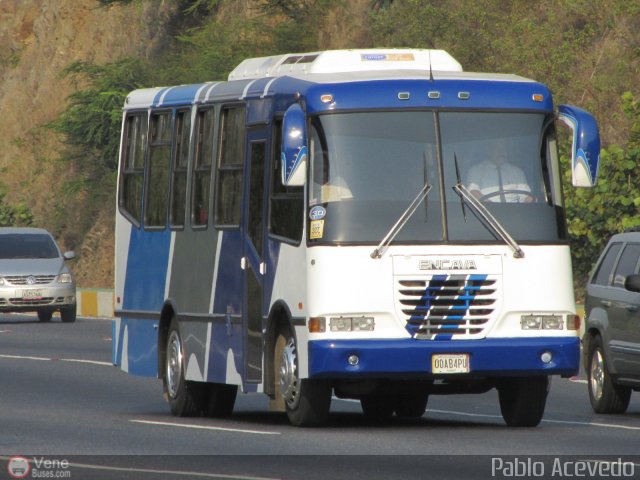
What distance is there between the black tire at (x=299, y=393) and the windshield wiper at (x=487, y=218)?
171 centimetres

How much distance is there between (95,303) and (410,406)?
73.0 feet

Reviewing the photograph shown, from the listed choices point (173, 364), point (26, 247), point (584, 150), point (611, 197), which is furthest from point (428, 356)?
point (26, 247)

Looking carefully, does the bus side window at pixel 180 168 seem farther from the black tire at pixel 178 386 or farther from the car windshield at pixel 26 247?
the car windshield at pixel 26 247

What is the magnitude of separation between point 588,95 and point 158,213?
728 inches

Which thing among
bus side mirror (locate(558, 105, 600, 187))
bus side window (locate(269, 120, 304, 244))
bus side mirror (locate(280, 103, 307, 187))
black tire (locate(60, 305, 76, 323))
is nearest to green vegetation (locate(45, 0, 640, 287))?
black tire (locate(60, 305, 76, 323))

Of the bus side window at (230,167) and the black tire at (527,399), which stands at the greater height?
the bus side window at (230,167)

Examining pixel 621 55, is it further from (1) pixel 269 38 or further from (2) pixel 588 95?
(1) pixel 269 38

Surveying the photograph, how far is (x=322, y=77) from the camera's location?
1515 cm

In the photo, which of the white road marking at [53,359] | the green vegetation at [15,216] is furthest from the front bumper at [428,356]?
the green vegetation at [15,216]

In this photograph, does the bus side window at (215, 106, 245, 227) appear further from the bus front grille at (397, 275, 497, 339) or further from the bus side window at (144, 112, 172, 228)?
the bus front grille at (397, 275, 497, 339)

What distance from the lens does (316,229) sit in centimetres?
1449

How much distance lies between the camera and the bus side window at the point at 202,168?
16.8 meters

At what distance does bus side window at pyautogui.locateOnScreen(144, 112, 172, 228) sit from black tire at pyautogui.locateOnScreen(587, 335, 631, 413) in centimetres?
419

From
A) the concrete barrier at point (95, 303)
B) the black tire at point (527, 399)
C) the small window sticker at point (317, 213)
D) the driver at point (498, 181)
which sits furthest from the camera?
the concrete barrier at point (95, 303)
